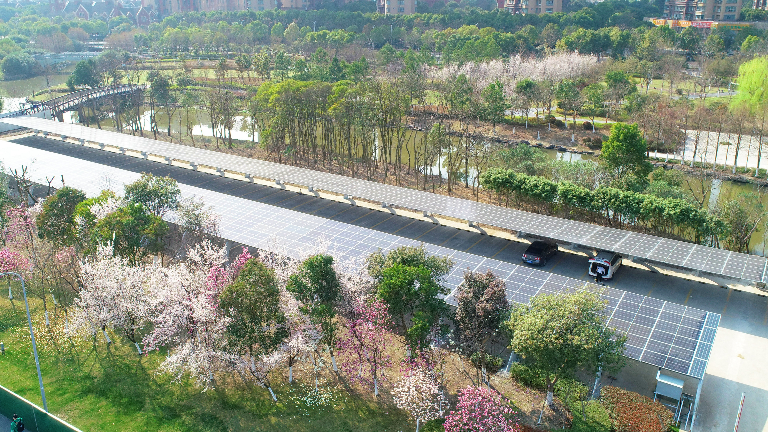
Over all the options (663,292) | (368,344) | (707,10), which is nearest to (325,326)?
(368,344)

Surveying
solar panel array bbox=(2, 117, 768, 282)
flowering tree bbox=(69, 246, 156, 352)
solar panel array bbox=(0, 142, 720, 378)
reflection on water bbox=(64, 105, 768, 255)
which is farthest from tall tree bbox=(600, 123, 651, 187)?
flowering tree bbox=(69, 246, 156, 352)

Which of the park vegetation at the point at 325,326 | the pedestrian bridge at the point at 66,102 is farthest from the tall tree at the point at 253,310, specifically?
the pedestrian bridge at the point at 66,102

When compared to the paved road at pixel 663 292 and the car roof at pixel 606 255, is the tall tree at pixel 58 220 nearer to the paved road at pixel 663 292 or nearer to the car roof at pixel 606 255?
the paved road at pixel 663 292

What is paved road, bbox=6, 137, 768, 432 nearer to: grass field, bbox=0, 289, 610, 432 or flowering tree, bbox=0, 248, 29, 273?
grass field, bbox=0, 289, 610, 432

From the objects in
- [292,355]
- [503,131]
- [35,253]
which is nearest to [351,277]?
[292,355]

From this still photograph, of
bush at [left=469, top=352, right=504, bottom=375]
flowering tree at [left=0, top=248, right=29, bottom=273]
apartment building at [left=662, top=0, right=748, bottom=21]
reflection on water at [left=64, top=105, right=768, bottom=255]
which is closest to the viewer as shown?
bush at [left=469, top=352, right=504, bottom=375]

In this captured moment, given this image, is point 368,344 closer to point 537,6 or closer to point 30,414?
point 30,414
